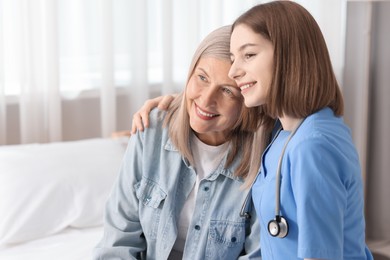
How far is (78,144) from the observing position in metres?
2.40

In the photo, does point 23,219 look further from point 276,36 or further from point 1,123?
point 276,36

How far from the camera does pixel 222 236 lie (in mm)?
1694

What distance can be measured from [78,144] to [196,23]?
0.83 m

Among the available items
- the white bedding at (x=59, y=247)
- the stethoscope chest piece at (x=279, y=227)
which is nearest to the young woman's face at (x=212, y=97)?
the stethoscope chest piece at (x=279, y=227)

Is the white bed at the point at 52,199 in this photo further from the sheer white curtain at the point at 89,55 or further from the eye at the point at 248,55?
the eye at the point at 248,55

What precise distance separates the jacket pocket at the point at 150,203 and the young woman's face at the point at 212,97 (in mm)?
194

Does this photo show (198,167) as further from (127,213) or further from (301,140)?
(301,140)

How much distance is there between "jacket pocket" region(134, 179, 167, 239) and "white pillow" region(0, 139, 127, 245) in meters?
0.53

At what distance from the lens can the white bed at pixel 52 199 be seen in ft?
6.75

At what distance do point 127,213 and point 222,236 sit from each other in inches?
9.9

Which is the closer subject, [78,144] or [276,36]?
[276,36]

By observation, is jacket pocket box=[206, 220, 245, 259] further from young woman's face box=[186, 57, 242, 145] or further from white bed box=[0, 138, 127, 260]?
white bed box=[0, 138, 127, 260]

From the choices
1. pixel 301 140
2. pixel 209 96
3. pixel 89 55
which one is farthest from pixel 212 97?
pixel 89 55

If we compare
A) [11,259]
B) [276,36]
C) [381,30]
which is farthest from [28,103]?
[381,30]
